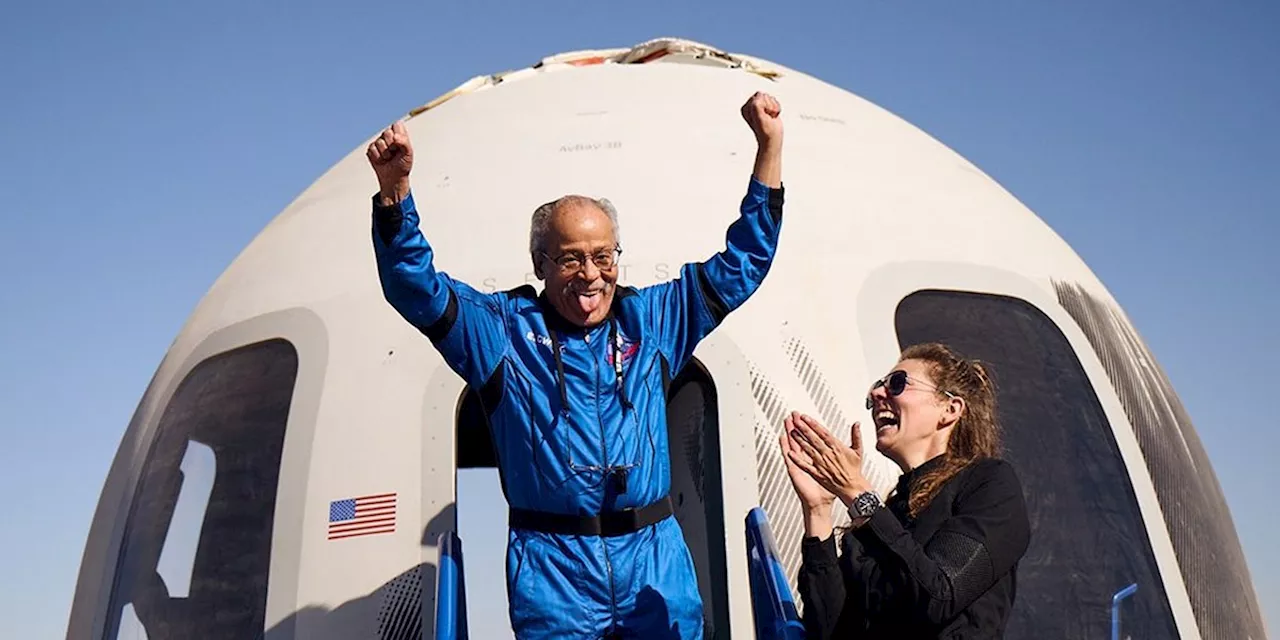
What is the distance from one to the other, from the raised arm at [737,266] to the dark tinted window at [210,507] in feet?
9.94

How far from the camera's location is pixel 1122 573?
6.52m

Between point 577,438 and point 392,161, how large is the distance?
3.08 feet

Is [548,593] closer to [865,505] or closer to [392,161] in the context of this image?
[865,505]

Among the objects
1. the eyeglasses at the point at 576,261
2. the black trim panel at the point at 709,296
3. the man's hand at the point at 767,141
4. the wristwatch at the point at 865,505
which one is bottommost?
the wristwatch at the point at 865,505

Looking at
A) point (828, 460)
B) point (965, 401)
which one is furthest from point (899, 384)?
point (828, 460)

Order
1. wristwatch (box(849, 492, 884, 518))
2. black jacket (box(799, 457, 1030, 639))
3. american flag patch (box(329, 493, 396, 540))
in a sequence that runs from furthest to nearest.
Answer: american flag patch (box(329, 493, 396, 540)), wristwatch (box(849, 492, 884, 518)), black jacket (box(799, 457, 1030, 639))

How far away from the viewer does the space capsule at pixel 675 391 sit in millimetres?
6293

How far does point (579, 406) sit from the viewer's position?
4.02 meters

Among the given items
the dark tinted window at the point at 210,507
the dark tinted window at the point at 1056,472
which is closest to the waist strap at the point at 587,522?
the dark tinted window at the point at 210,507

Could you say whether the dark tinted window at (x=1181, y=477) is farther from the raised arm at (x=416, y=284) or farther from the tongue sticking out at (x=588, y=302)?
the raised arm at (x=416, y=284)

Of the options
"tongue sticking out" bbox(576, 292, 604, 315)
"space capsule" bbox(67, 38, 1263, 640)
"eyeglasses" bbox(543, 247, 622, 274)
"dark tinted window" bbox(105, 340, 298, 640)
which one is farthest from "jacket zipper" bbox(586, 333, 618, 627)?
"dark tinted window" bbox(105, 340, 298, 640)

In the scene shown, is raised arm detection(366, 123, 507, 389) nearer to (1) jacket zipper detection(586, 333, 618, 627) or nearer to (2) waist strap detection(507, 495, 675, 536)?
(1) jacket zipper detection(586, 333, 618, 627)

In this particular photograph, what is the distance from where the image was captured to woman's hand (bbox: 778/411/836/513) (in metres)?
3.63

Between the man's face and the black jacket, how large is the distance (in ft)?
3.38
